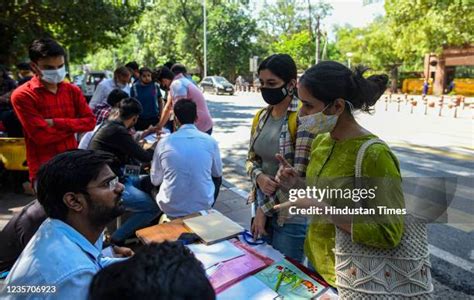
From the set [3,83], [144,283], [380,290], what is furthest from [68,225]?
[3,83]

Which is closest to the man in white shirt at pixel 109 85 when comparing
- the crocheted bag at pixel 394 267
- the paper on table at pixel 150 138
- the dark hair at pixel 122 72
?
the dark hair at pixel 122 72

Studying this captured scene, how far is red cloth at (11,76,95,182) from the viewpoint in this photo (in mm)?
3141

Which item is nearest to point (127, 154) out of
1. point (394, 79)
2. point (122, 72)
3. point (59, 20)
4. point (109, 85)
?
point (109, 85)

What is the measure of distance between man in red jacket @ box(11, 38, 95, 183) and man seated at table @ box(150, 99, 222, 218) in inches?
34.0

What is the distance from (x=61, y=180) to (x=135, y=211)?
2.12 m

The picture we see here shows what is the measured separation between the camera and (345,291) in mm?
1542

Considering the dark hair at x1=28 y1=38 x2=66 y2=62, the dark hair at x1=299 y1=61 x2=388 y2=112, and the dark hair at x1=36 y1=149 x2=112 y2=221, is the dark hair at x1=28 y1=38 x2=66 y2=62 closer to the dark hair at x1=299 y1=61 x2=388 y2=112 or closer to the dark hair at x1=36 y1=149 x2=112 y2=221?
the dark hair at x1=36 y1=149 x2=112 y2=221

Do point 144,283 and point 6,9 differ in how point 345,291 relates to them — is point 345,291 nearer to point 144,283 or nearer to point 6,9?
point 144,283

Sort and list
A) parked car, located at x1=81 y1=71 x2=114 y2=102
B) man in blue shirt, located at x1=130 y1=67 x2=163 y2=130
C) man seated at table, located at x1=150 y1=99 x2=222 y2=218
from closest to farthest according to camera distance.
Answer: man seated at table, located at x1=150 y1=99 x2=222 y2=218 < man in blue shirt, located at x1=130 y1=67 x2=163 y2=130 < parked car, located at x1=81 y1=71 x2=114 y2=102

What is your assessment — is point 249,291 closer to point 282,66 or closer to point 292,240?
point 292,240

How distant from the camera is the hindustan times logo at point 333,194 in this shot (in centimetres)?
147

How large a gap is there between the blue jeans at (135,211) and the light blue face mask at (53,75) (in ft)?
3.77

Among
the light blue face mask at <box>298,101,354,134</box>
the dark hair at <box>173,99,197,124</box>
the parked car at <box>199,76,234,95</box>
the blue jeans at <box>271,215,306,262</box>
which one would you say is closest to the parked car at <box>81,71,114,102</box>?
the parked car at <box>199,76,234,95</box>

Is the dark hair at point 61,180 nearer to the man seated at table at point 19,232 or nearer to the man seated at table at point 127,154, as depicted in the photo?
the man seated at table at point 19,232
